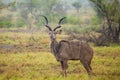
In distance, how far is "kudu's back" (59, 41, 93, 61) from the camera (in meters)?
6.48

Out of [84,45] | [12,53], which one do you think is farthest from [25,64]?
[84,45]

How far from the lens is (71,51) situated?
6559 millimetres

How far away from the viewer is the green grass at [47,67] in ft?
20.4

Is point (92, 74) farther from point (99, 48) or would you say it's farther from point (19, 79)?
point (19, 79)

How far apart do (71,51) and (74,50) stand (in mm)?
46

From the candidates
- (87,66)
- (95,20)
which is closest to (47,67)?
(87,66)


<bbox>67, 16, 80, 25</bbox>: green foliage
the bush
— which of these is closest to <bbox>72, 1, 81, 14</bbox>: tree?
<bbox>67, 16, 80, 25</bbox>: green foliage

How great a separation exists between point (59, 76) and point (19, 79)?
0.57 meters

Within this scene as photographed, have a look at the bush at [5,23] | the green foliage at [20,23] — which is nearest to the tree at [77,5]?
the green foliage at [20,23]

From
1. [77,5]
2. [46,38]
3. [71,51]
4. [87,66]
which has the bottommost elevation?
[87,66]

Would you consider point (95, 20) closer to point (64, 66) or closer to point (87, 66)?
point (87, 66)

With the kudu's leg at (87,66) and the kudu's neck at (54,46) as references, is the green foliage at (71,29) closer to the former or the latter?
the kudu's neck at (54,46)

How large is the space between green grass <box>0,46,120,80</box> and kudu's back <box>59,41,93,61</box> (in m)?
0.10

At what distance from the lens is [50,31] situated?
6.25 metres
